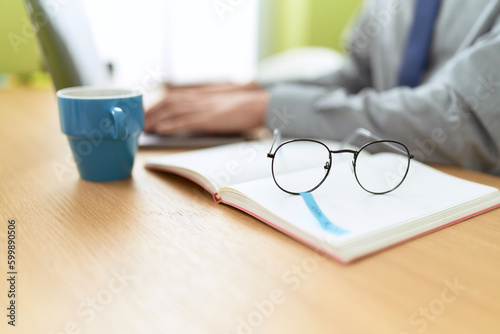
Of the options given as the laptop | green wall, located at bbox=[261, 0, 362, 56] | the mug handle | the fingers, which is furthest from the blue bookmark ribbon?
green wall, located at bbox=[261, 0, 362, 56]

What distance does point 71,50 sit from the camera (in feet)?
2.68

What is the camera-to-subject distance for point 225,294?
1.13 feet

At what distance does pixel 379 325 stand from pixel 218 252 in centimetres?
16

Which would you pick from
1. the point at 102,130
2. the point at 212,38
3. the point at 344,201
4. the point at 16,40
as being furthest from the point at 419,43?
the point at 212,38

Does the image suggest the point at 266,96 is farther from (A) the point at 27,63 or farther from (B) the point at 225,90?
(A) the point at 27,63

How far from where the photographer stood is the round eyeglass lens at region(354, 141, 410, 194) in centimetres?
54

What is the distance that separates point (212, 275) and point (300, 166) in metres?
0.28

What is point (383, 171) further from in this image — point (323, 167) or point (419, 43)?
point (419, 43)

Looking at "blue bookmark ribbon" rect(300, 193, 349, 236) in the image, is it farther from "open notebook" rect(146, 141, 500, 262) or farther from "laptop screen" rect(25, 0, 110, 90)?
"laptop screen" rect(25, 0, 110, 90)

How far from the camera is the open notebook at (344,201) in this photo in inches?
16.4

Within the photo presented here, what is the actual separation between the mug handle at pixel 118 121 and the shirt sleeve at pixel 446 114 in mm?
365

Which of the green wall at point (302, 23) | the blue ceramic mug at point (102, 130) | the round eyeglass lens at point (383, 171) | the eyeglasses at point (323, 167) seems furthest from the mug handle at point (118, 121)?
the green wall at point (302, 23)

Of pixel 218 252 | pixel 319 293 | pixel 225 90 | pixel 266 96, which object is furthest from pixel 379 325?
pixel 225 90

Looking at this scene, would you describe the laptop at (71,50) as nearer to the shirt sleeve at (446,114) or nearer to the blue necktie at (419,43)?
the shirt sleeve at (446,114)
